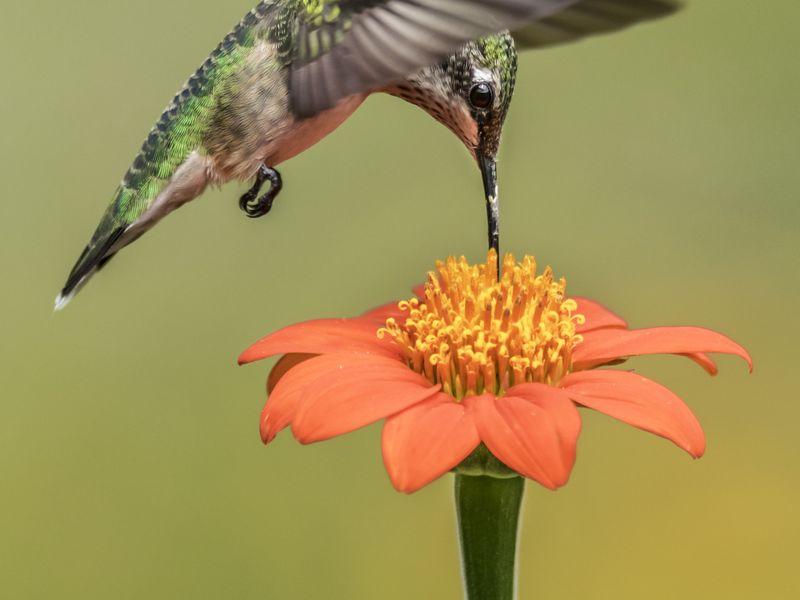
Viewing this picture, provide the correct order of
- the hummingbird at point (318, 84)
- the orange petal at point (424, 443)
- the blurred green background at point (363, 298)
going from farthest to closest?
1. the blurred green background at point (363, 298)
2. the hummingbird at point (318, 84)
3. the orange petal at point (424, 443)

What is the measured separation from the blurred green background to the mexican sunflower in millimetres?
918

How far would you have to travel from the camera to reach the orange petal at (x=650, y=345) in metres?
0.96

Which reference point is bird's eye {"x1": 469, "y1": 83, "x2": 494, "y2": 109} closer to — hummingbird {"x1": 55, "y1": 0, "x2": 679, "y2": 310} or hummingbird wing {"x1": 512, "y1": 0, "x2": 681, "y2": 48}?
hummingbird {"x1": 55, "y1": 0, "x2": 679, "y2": 310}

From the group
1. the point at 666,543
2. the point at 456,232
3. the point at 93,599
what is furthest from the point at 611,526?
the point at 93,599

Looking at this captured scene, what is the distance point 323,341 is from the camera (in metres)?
0.99

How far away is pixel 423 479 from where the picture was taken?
75 centimetres

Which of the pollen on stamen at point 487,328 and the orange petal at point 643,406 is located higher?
the pollen on stamen at point 487,328

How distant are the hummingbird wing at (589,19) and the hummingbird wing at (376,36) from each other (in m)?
0.10

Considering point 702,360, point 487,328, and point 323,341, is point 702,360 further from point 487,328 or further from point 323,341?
point 323,341

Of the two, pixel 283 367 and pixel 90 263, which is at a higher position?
pixel 90 263

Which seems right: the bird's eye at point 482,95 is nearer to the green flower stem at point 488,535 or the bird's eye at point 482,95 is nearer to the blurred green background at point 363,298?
the green flower stem at point 488,535

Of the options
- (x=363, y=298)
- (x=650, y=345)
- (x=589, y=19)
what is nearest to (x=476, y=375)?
(x=650, y=345)

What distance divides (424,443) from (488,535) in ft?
0.54

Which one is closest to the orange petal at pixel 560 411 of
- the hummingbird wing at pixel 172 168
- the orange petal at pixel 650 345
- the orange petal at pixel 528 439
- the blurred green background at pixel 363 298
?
the orange petal at pixel 528 439
